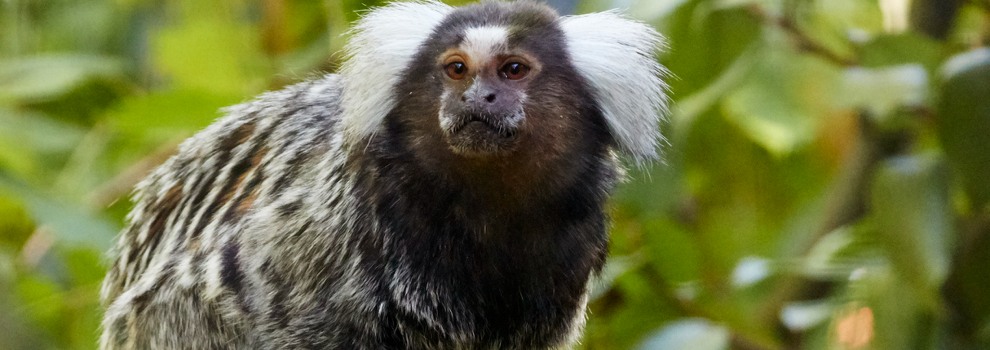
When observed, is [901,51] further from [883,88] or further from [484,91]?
[484,91]

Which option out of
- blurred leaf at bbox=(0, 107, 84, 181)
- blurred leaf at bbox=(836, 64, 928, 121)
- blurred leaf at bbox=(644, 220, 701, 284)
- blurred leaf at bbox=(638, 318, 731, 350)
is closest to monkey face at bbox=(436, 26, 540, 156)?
blurred leaf at bbox=(836, 64, 928, 121)

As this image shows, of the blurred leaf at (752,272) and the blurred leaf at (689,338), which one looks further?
the blurred leaf at (752,272)

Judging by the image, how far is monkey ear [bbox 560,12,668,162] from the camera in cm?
199

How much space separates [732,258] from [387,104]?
2018 millimetres

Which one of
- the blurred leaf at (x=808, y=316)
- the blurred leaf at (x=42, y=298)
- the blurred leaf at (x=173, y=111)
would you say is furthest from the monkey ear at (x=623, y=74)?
the blurred leaf at (x=42, y=298)

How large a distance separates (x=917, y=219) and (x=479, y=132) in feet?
3.33

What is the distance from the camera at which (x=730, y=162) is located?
3605mm

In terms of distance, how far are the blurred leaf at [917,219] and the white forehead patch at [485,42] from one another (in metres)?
0.96

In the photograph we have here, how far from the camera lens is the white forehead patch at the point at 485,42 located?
179 centimetres

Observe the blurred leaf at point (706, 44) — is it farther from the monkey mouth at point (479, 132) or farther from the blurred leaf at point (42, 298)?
the blurred leaf at point (42, 298)

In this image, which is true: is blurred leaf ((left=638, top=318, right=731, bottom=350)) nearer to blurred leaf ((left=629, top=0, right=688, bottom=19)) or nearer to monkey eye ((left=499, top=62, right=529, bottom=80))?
blurred leaf ((left=629, top=0, right=688, bottom=19))

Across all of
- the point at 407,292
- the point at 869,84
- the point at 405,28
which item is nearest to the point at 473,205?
the point at 407,292

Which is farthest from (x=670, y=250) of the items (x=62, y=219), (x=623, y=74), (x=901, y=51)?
(x=62, y=219)

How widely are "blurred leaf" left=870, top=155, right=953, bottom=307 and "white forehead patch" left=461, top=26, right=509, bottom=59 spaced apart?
0.96 metres
